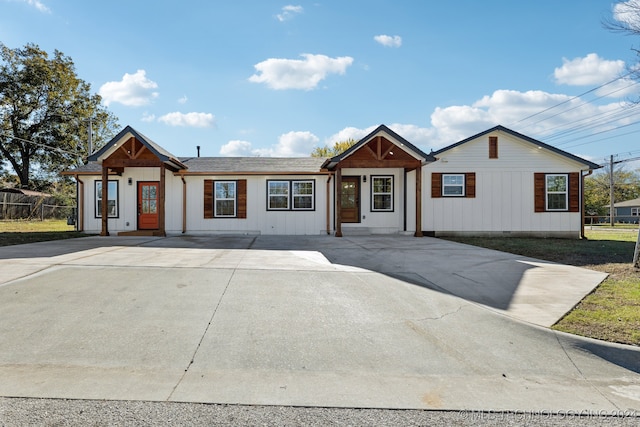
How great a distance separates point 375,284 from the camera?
19.2 ft

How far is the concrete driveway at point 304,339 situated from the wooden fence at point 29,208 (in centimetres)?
2377

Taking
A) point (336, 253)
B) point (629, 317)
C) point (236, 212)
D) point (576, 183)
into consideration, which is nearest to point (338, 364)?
point (629, 317)

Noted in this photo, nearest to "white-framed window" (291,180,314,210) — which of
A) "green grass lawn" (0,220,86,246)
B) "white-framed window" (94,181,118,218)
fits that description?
"white-framed window" (94,181,118,218)

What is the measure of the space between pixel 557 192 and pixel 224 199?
13.6 m

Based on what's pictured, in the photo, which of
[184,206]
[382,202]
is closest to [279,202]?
[184,206]

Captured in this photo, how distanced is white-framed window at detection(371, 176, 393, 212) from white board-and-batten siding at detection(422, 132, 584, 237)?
137 cm

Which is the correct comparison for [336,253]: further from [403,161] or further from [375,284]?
[403,161]

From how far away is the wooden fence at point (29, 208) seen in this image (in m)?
24.6

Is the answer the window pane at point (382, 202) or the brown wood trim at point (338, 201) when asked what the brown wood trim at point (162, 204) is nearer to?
the brown wood trim at point (338, 201)

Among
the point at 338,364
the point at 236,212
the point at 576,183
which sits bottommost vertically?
the point at 338,364

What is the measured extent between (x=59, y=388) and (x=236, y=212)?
1203 cm

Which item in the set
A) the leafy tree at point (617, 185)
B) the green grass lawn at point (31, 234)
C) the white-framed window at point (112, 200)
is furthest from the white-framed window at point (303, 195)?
the leafy tree at point (617, 185)

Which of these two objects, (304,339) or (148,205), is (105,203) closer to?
(148,205)

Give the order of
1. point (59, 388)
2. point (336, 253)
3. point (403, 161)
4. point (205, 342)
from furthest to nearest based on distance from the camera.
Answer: point (403, 161) < point (336, 253) < point (205, 342) < point (59, 388)
